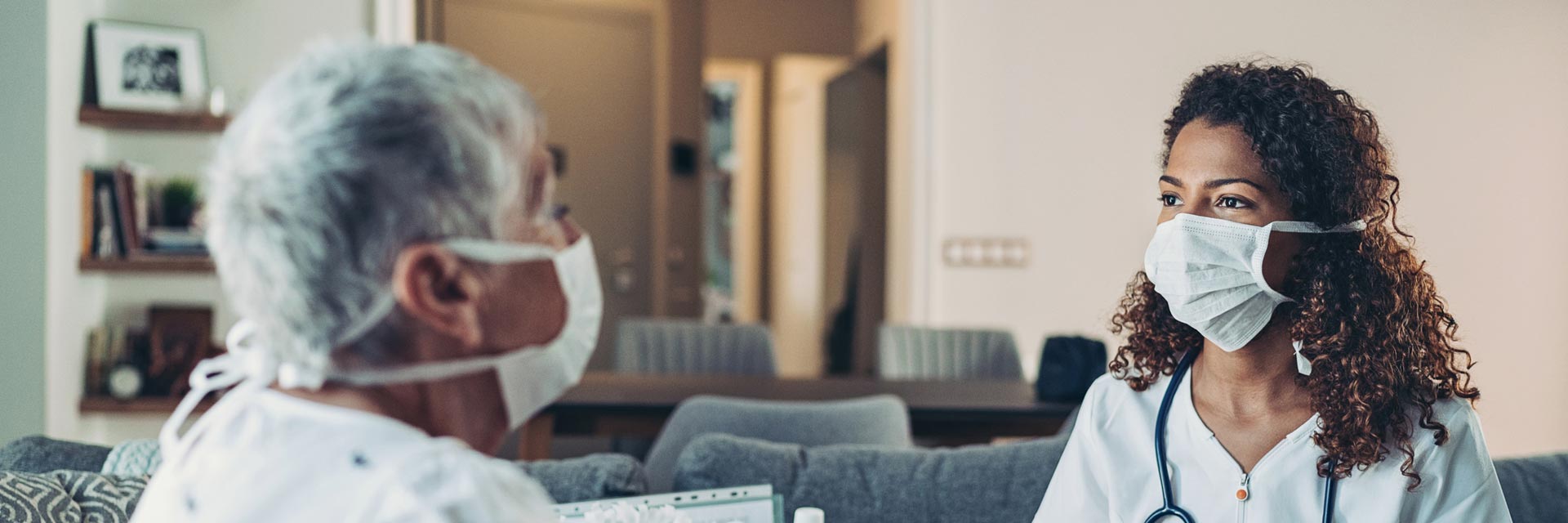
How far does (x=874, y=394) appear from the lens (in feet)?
9.25

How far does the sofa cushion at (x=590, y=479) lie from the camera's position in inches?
58.5

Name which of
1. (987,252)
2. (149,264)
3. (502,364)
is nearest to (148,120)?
(149,264)

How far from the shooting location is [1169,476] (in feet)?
4.33

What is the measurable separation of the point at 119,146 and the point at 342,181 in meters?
3.42

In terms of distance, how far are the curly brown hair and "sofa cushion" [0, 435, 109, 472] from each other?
147 centimetres

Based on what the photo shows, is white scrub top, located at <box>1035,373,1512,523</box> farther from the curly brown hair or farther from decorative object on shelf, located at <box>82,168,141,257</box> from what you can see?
decorative object on shelf, located at <box>82,168,141,257</box>

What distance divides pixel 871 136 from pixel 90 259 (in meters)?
3.11

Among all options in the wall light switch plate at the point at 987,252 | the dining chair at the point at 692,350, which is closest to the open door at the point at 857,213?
the wall light switch plate at the point at 987,252

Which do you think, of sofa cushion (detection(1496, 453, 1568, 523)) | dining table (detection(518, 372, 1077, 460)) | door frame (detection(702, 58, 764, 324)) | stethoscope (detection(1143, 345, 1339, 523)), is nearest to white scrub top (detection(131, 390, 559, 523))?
stethoscope (detection(1143, 345, 1339, 523))

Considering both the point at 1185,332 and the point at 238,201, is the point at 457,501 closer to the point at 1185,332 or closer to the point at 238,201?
the point at 238,201

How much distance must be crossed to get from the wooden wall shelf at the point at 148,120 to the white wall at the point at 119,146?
4 centimetres

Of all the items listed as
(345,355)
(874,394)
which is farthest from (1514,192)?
(345,355)

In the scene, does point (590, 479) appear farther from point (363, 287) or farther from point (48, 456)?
point (363, 287)

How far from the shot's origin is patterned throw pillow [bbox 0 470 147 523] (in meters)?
1.26
